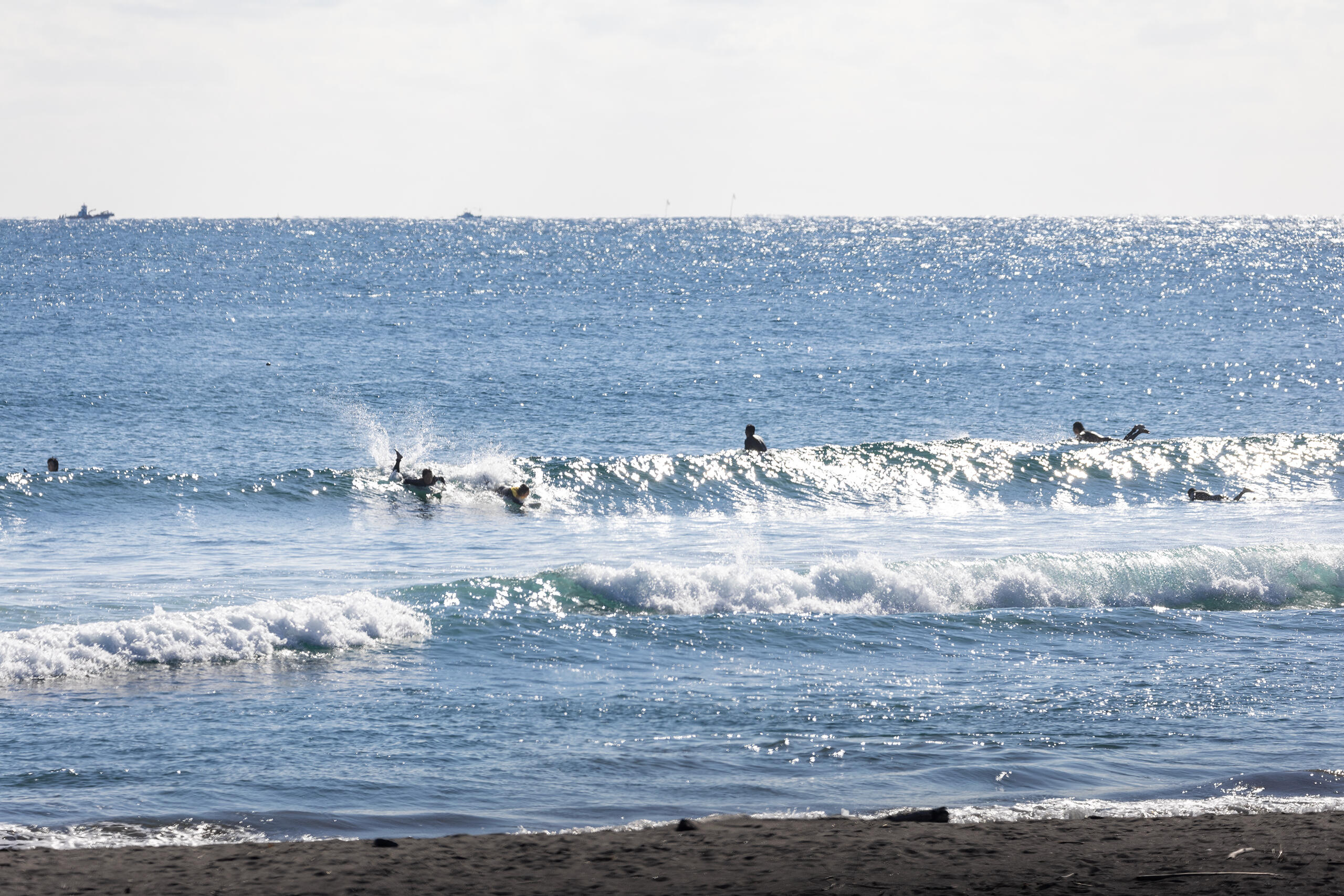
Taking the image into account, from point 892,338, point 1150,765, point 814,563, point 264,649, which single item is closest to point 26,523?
point 264,649

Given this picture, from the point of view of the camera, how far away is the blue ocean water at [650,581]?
963 cm

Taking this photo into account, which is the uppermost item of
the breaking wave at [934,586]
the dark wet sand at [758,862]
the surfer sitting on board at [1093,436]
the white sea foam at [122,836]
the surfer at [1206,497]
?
the surfer sitting on board at [1093,436]

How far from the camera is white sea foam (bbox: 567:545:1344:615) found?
1628cm

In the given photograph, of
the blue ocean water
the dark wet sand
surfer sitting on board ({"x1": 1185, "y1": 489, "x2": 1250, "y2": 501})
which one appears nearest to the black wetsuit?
the blue ocean water

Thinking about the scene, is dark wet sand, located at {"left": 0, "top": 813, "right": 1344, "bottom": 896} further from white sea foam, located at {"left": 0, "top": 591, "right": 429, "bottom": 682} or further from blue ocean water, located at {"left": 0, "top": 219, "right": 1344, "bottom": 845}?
white sea foam, located at {"left": 0, "top": 591, "right": 429, "bottom": 682}

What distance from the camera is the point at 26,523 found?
840 inches

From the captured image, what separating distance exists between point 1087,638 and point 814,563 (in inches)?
196

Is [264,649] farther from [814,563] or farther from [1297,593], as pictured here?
[1297,593]

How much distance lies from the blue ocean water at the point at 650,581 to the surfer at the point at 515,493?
437mm

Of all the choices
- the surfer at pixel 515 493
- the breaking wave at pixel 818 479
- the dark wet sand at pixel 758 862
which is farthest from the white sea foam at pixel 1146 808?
the surfer at pixel 515 493

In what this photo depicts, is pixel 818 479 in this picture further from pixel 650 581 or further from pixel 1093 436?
pixel 650 581

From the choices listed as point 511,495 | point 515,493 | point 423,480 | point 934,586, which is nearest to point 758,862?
point 934,586

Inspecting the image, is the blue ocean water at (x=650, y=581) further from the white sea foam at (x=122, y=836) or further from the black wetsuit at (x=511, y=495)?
the black wetsuit at (x=511, y=495)

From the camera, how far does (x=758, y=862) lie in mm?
7473
